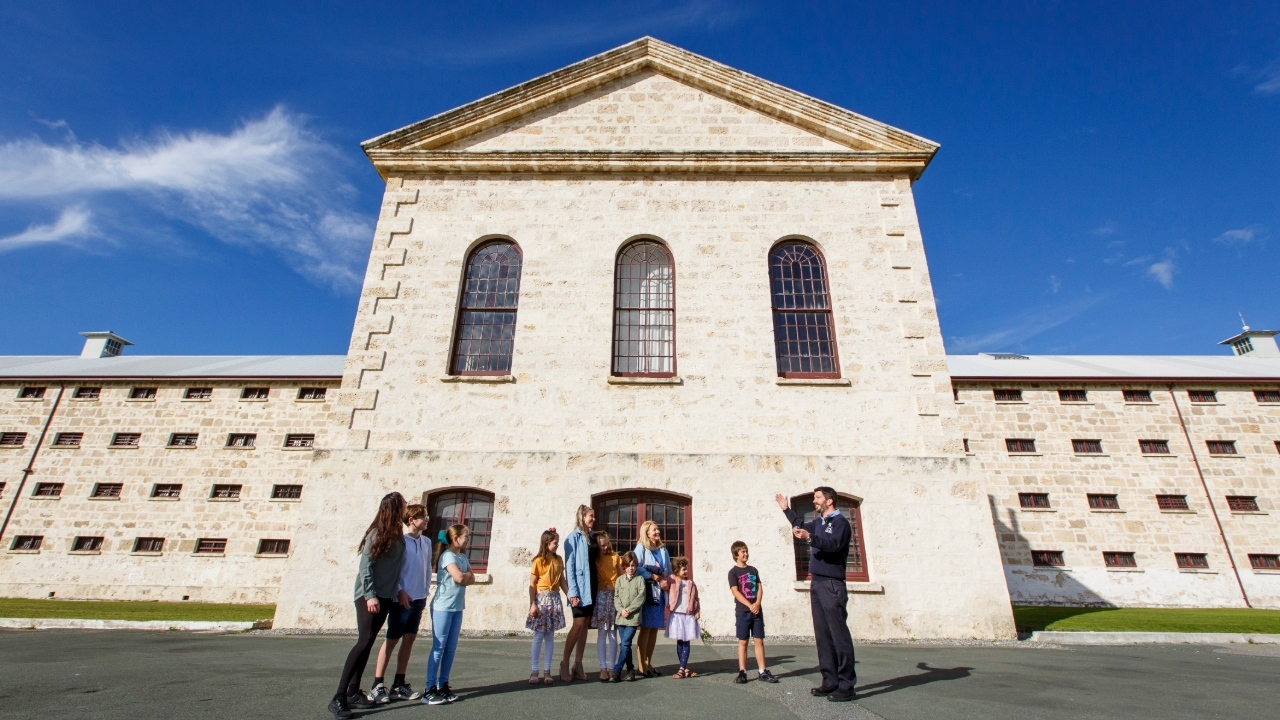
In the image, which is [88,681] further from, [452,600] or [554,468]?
[554,468]

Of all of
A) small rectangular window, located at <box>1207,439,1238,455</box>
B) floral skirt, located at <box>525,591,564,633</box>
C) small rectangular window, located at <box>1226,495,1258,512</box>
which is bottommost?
floral skirt, located at <box>525,591,564,633</box>

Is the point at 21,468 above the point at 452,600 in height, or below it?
above

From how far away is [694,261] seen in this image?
11.2m

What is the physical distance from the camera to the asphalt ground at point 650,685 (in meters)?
4.46

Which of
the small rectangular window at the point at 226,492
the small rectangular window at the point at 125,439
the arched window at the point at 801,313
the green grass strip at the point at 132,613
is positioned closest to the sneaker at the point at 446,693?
the arched window at the point at 801,313

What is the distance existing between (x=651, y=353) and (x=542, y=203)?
12.8 ft

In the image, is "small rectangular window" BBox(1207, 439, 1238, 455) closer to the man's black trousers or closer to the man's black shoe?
the man's black trousers

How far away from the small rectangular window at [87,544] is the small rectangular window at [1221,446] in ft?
129

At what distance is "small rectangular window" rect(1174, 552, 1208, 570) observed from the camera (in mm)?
19125

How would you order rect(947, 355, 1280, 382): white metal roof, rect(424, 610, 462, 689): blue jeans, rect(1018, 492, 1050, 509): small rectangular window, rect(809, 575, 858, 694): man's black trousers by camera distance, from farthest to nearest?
rect(947, 355, 1280, 382): white metal roof → rect(1018, 492, 1050, 509): small rectangular window → rect(809, 575, 858, 694): man's black trousers → rect(424, 610, 462, 689): blue jeans

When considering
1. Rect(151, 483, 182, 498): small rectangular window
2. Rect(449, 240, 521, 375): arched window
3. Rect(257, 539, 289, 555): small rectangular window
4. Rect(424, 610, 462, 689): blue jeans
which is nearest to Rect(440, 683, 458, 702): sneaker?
Rect(424, 610, 462, 689): blue jeans

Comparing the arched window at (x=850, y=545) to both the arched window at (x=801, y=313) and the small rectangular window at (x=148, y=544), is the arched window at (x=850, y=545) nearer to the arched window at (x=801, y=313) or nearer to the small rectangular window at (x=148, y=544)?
the arched window at (x=801, y=313)

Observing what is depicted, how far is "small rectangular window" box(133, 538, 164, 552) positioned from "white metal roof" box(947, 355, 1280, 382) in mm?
29104

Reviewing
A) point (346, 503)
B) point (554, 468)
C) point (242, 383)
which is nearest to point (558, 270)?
point (554, 468)
